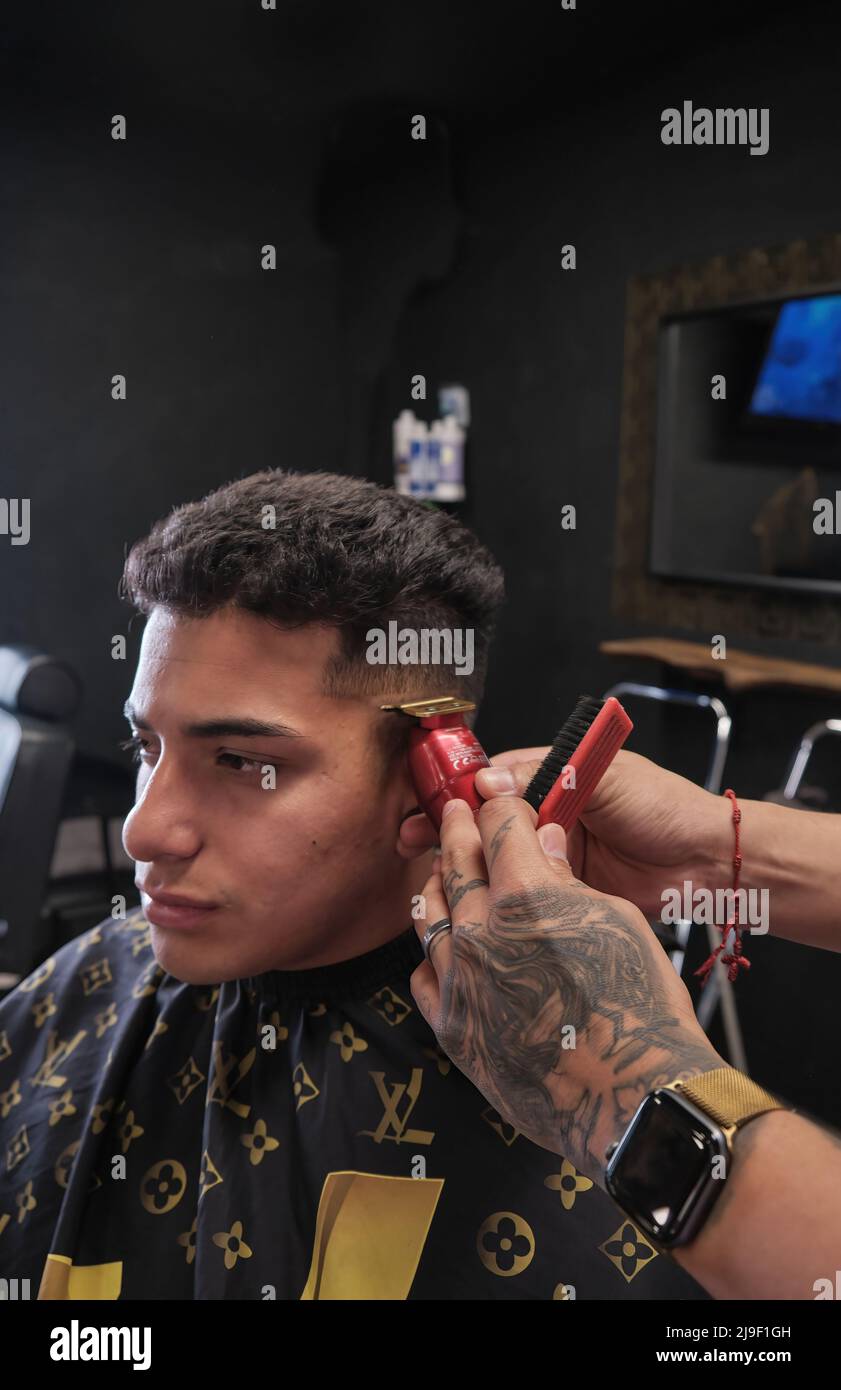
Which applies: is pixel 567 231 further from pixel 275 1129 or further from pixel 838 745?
pixel 275 1129

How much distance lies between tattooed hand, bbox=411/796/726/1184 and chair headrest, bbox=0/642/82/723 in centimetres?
190

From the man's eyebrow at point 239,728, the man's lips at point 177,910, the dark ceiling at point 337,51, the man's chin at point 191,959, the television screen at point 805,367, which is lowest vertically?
the man's chin at point 191,959

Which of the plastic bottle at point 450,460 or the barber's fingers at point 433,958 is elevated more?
the plastic bottle at point 450,460

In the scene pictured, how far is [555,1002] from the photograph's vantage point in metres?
0.88

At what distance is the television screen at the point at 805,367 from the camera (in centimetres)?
303

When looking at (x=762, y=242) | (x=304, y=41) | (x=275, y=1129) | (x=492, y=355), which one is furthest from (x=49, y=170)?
(x=275, y=1129)

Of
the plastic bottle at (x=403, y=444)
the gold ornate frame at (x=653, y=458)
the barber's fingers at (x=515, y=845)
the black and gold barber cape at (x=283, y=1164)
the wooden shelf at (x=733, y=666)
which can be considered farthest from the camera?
the plastic bottle at (x=403, y=444)

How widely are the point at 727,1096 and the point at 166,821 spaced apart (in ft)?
2.34

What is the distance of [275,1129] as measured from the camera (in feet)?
4.37

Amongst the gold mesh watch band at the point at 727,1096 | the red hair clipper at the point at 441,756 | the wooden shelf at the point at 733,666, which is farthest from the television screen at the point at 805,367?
the gold mesh watch band at the point at 727,1096

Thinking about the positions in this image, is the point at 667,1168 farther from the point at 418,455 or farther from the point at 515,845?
the point at 418,455

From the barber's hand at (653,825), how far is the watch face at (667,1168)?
1.55ft

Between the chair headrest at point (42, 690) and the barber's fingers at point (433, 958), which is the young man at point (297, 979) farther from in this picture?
the chair headrest at point (42, 690)

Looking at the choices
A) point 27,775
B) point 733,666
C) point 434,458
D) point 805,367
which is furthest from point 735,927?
point 434,458
